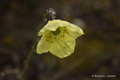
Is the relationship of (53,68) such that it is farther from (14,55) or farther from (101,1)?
(101,1)

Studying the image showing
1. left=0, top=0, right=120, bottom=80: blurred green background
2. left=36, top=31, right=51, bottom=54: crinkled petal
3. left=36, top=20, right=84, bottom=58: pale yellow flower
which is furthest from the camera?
left=0, top=0, right=120, bottom=80: blurred green background

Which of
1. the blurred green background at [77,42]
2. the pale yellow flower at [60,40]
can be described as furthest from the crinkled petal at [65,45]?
the blurred green background at [77,42]

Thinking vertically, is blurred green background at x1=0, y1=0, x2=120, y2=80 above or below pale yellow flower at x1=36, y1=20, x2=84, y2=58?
below

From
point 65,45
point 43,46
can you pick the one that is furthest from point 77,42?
point 43,46

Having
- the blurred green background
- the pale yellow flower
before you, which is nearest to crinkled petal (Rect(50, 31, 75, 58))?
the pale yellow flower

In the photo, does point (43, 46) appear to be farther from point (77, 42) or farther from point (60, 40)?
point (77, 42)

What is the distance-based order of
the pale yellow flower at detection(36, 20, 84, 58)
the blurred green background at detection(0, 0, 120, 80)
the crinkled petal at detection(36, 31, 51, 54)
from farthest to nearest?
the blurred green background at detection(0, 0, 120, 80) < the pale yellow flower at detection(36, 20, 84, 58) < the crinkled petal at detection(36, 31, 51, 54)

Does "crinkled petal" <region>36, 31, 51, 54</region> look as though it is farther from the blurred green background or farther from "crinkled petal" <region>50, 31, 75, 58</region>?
the blurred green background

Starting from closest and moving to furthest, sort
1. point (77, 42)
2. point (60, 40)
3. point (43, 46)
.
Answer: point (43, 46)
point (60, 40)
point (77, 42)

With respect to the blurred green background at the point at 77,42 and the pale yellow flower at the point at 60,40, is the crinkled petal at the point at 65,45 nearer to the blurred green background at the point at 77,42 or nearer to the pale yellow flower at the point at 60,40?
the pale yellow flower at the point at 60,40
